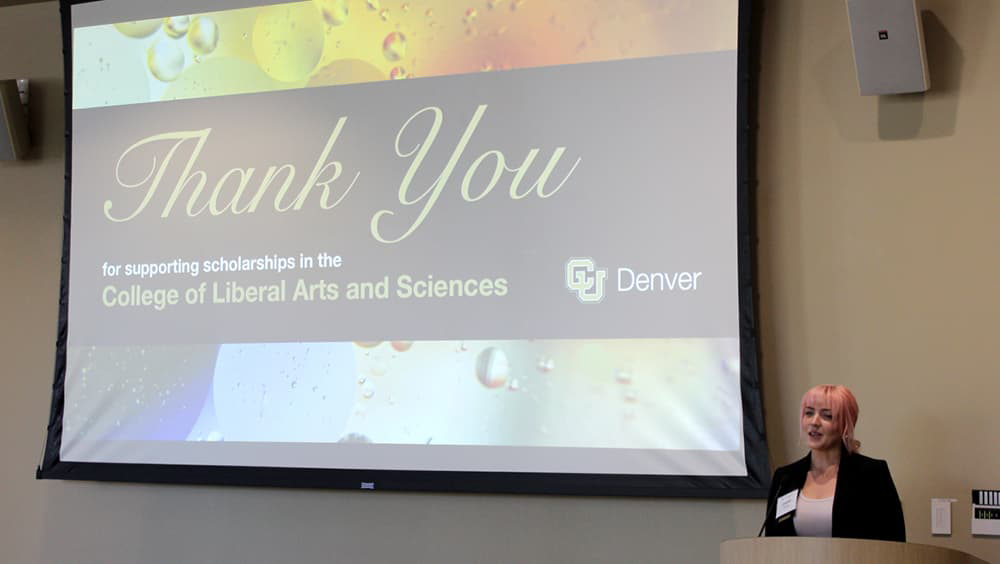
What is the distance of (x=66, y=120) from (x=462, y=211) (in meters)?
1.74

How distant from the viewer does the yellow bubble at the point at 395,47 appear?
4.33 m

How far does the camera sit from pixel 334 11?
4.43 metres

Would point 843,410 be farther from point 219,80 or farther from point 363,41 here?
point 219,80

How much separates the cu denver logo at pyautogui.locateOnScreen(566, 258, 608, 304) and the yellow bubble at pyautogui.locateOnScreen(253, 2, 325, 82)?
1.30 m

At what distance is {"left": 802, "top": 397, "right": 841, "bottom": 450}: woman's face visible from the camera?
3215 millimetres

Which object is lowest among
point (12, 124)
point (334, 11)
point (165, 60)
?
point (12, 124)

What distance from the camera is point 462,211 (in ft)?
13.8

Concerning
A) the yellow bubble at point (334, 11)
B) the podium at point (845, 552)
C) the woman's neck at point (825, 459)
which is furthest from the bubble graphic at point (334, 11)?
the podium at point (845, 552)

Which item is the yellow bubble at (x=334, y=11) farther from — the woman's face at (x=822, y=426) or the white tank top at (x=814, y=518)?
the white tank top at (x=814, y=518)

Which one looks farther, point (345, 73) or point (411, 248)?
point (345, 73)

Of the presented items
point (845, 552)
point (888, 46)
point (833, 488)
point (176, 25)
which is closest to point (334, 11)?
point (176, 25)

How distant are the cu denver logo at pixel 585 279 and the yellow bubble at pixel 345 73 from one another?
3.44 ft

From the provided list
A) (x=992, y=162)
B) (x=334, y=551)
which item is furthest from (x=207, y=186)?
(x=992, y=162)

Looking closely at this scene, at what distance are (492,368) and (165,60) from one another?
1846mm
